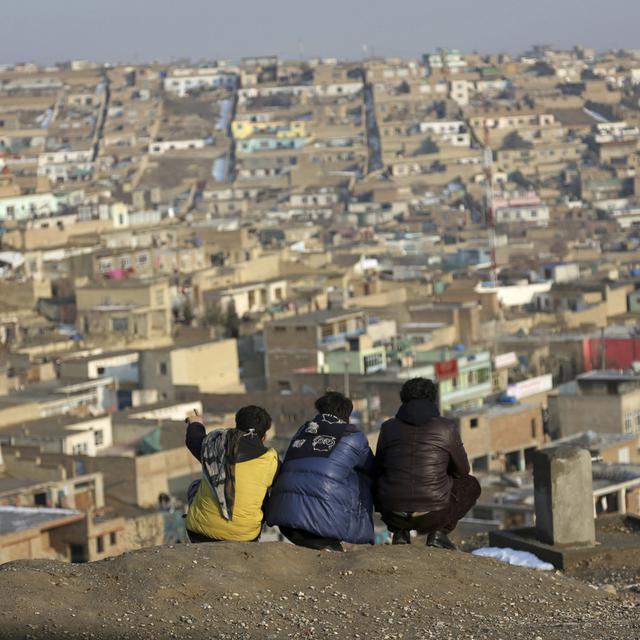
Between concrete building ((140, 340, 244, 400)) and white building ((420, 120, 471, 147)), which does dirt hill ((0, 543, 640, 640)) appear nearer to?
concrete building ((140, 340, 244, 400))

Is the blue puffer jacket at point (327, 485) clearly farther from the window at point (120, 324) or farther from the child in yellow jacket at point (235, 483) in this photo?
the window at point (120, 324)

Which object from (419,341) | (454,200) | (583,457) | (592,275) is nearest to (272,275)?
(592,275)

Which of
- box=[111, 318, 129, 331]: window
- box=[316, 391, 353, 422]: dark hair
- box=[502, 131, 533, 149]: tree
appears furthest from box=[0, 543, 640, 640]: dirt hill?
box=[502, 131, 533, 149]: tree

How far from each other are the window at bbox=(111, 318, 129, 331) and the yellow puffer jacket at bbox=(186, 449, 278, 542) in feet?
77.8

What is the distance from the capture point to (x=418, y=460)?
723 centimetres

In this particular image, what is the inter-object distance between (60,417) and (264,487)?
1651cm

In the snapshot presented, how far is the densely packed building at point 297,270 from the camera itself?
21.9 m

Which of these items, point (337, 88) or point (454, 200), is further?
point (337, 88)

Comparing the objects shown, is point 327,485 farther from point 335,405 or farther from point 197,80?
point 197,80

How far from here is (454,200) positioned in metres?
59.6

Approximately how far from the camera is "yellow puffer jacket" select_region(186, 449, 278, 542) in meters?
7.25

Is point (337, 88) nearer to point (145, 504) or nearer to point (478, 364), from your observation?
point (478, 364)

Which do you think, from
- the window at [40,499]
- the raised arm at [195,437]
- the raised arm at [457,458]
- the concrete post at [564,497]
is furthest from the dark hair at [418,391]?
the window at [40,499]

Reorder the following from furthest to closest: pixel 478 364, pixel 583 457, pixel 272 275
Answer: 1. pixel 272 275
2. pixel 478 364
3. pixel 583 457
